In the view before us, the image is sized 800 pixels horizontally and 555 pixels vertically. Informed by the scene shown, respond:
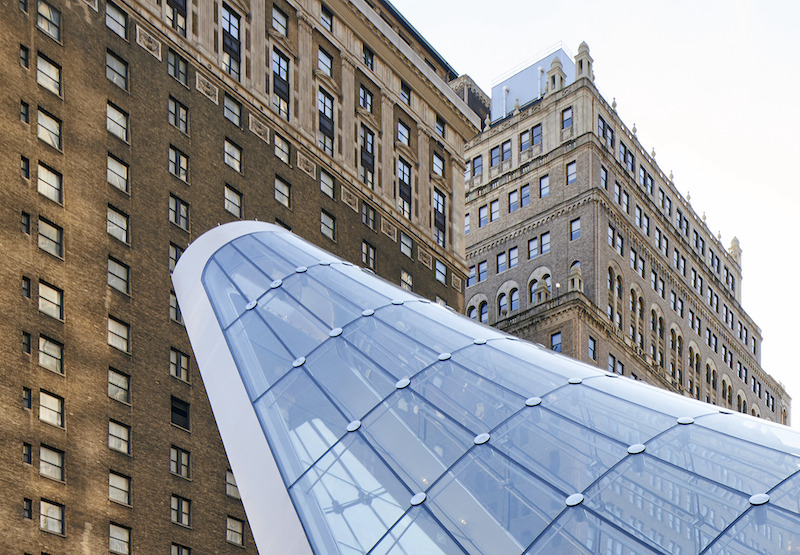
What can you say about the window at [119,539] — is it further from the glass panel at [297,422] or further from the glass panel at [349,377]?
the glass panel at [349,377]

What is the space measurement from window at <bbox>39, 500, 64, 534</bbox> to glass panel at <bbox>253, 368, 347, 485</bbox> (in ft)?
100

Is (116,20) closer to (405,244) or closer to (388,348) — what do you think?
(405,244)

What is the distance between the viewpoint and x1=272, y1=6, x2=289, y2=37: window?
7094 centimetres

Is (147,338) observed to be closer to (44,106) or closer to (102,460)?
(102,460)

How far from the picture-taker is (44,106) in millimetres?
52812

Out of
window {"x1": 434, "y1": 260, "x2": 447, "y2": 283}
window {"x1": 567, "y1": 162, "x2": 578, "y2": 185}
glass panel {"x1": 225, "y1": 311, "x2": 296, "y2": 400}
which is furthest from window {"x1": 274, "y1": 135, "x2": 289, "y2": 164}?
glass panel {"x1": 225, "y1": 311, "x2": 296, "y2": 400}

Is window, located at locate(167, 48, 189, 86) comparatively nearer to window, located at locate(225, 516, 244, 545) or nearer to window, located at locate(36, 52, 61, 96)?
window, located at locate(36, 52, 61, 96)

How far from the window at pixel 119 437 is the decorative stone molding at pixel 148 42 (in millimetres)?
20143

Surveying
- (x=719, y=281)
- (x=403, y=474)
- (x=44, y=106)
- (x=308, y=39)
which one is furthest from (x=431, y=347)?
(x=719, y=281)

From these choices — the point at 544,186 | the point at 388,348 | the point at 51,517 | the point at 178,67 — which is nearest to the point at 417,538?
the point at 388,348

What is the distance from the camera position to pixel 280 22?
234 ft

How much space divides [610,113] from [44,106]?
226ft

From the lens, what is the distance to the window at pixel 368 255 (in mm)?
73062

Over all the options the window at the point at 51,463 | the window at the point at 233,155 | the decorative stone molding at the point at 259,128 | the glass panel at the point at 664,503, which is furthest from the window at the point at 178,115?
the glass panel at the point at 664,503
